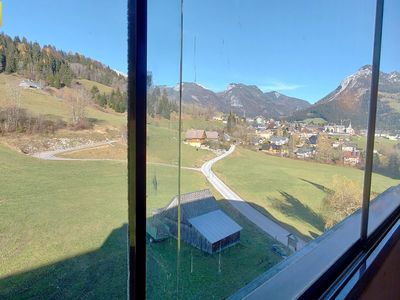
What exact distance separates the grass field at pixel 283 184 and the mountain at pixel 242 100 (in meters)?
0.14

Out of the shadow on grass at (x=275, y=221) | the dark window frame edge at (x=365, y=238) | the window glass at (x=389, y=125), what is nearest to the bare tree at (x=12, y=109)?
the shadow on grass at (x=275, y=221)

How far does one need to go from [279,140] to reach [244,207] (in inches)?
11.4

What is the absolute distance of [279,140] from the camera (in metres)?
1.09

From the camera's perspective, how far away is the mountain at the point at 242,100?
73cm

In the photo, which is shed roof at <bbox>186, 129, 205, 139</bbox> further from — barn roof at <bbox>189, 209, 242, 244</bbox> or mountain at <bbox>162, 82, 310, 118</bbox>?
barn roof at <bbox>189, 209, 242, 244</bbox>

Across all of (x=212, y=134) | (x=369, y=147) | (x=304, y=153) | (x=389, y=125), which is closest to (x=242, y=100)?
(x=212, y=134)

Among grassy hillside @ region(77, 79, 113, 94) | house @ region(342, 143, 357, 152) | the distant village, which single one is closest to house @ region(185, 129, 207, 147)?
the distant village

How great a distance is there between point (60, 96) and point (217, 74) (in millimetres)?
451

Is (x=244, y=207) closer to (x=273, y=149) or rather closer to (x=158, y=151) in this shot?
(x=273, y=149)

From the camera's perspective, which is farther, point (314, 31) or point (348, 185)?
point (348, 185)

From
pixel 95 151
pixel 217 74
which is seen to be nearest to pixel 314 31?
pixel 217 74

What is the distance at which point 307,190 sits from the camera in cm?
118

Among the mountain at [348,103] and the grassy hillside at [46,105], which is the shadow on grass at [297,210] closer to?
the mountain at [348,103]

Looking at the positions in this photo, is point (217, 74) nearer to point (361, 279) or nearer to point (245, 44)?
point (245, 44)
